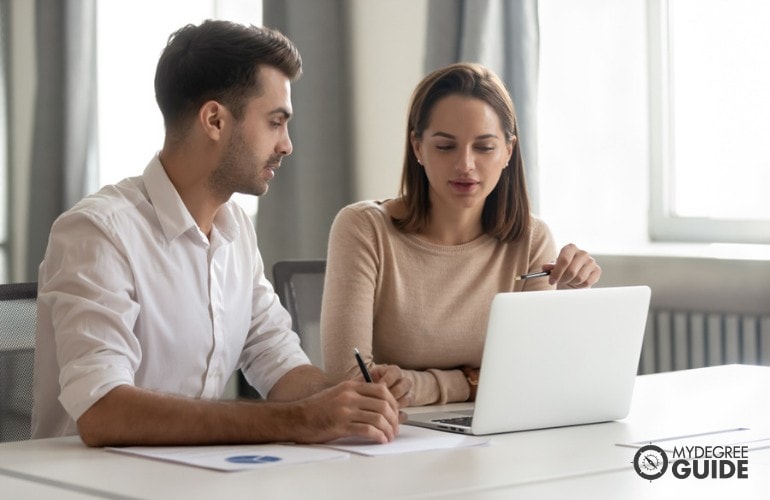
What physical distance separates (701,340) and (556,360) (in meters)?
1.51

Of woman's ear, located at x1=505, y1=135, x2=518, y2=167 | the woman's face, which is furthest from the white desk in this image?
woman's ear, located at x1=505, y1=135, x2=518, y2=167

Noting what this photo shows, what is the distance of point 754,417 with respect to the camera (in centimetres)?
182

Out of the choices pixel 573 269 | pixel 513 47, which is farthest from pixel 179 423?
pixel 513 47

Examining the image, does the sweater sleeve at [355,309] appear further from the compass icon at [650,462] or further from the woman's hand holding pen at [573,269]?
the compass icon at [650,462]

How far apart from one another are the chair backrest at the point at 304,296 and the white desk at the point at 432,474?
0.90 metres

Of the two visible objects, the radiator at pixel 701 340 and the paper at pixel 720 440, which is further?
the radiator at pixel 701 340

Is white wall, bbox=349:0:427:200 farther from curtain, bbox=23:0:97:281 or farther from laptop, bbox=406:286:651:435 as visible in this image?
laptop, bbox=406:286:651:435

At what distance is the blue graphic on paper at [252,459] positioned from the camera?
146 centimetres

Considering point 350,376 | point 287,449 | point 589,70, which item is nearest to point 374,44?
point 589,70

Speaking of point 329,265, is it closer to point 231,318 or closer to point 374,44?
point 231,318

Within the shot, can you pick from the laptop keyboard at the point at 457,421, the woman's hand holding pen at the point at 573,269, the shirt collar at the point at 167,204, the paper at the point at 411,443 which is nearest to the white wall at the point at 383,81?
the woman's hand holding pen at the point at 573,269

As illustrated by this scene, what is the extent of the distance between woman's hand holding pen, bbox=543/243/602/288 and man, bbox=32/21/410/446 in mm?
395

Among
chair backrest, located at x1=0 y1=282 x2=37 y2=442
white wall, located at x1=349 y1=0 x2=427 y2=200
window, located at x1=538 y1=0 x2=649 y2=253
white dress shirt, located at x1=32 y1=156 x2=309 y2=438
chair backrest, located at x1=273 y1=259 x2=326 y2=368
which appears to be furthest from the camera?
white wall, located at x1=349 y1=0 x2=427 y2=200

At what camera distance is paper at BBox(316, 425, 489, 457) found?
60.9 inches
